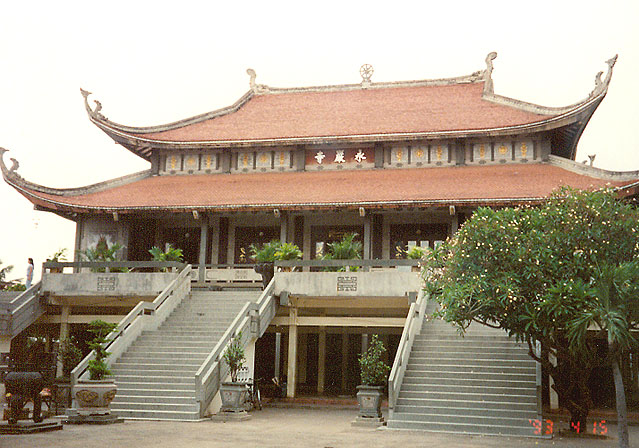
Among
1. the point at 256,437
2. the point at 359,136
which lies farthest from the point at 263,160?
the point at 256,437

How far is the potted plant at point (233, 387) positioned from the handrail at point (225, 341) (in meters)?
0.27

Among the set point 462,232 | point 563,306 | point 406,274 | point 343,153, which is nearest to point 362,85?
point 343,153

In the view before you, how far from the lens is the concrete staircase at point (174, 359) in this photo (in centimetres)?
1689

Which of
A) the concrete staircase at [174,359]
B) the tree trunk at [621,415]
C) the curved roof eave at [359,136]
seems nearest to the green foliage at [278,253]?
the concrete staircase at [174,359]

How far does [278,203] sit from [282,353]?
6.40 metres

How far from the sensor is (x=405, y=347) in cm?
1780

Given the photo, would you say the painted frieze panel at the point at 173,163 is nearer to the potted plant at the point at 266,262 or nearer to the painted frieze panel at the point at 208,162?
the painted frieze panel at the point at 208,162

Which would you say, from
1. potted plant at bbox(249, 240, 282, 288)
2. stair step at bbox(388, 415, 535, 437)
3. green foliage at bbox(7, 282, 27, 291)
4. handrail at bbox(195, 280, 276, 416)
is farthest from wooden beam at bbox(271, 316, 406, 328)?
green foliage at bbox(7, 282, 27, 291)

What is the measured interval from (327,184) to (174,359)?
992 cm

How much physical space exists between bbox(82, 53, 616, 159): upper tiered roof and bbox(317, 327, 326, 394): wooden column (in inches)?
288

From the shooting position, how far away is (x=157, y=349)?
19.5m

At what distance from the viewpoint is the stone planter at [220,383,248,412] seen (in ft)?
55.5

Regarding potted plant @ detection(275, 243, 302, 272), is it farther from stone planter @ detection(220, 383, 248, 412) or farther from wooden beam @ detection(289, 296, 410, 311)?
stone planter @ detection(220, 383, 248, 412)

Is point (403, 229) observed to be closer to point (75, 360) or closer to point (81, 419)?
point (75, 360)
